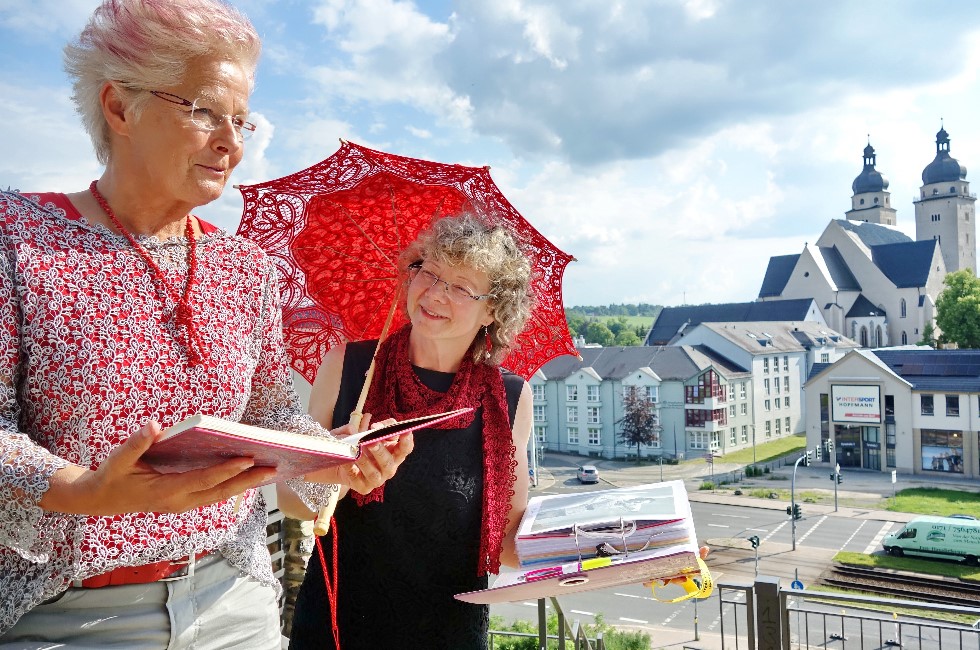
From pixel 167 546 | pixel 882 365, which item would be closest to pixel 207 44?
pixel 167 546

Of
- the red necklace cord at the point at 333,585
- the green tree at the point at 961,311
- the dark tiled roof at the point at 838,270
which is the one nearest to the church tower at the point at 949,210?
the dark tiled roof at the point at 838,270

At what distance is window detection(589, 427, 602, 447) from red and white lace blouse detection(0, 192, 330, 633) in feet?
91.4

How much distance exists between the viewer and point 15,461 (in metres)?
0.78

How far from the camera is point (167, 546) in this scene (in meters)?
0.98

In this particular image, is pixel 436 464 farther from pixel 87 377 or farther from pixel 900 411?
pixel 900 411

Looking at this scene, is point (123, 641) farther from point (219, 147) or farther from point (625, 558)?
point (625, 558)

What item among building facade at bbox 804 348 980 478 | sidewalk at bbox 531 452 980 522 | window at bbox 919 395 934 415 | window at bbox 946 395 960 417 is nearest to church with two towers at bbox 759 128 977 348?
building facade at bbox 804 348 980 478

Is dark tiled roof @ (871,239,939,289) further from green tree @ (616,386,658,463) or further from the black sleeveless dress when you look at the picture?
the black sleeveless dress

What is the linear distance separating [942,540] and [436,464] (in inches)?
665

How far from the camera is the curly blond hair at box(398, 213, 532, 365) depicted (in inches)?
64.0

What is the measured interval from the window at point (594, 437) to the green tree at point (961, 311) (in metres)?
17.1

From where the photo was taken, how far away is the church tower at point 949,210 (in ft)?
159

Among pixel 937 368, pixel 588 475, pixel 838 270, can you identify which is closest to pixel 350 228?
pixel 588 475

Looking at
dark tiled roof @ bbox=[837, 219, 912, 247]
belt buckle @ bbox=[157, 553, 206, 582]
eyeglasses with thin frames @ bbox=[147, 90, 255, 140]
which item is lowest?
belt buckle @ bbox=[157, 553, 206, 582]
